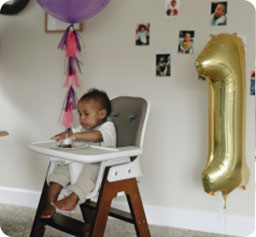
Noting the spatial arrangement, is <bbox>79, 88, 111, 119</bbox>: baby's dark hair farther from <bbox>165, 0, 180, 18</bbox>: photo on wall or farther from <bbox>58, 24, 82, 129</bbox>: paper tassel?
<bbox>165, 0, 180, 18</bbox>: photo on wall

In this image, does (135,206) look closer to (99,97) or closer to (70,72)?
(99,97)

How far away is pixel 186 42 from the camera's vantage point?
2.16 metres

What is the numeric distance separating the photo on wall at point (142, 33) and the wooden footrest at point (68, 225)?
3.70 feet

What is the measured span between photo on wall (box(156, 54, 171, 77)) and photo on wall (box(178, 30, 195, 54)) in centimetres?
9

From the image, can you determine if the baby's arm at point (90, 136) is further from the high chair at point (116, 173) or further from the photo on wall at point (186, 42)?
the photo on wall at point (186, 42)

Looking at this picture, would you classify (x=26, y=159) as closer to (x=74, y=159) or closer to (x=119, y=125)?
(x=119, y=125)

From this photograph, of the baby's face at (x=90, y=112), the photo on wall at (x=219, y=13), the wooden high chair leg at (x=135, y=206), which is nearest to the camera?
the wooden high chair leg at (x=135, y=206)

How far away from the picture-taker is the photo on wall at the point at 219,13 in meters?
2.07

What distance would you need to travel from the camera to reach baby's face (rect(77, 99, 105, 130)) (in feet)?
6.14

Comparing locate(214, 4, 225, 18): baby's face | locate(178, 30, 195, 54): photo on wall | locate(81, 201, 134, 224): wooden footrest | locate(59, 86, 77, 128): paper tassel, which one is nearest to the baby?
locate(81, 201, 134, 224): wooden footrest

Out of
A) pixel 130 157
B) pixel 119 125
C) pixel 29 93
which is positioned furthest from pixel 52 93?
pixel 130 157

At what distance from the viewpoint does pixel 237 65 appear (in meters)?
1.81

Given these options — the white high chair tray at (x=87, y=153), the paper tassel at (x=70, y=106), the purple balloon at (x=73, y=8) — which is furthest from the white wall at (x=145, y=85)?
the white high chair tray at (x=87, y=153)

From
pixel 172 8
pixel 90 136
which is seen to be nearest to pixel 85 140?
pixel 90 136
